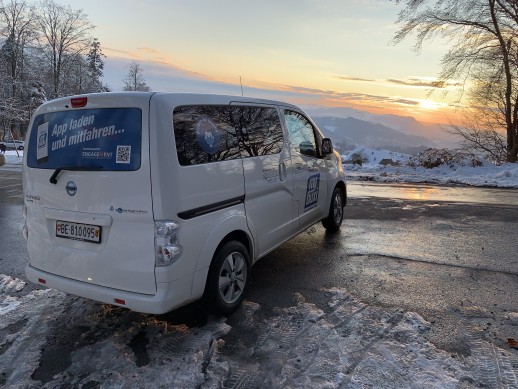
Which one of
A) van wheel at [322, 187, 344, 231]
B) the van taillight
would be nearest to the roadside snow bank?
van wheel at [322, 187, 344, 231]

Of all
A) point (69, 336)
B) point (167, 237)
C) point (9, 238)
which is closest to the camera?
point (167, 237)

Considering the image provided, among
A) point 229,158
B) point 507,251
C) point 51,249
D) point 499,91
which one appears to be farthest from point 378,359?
point 499,91

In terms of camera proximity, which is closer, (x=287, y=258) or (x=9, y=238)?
(x=287, y=258)

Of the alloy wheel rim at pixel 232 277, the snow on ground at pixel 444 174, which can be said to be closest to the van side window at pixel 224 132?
the alloy wheel rim at pixel 232 277

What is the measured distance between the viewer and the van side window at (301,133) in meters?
5.09

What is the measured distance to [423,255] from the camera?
5676 millimetres

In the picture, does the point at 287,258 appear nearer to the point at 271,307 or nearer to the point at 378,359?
the point at 271,307

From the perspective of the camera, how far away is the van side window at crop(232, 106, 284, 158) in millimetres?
4047

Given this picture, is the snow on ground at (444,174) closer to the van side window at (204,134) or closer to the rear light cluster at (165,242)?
the van side window at (204,134)

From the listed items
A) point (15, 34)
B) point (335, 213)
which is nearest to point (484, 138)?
point (335, 213)

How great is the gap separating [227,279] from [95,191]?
143 centimetres

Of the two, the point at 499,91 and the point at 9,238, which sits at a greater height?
the point at 499,91

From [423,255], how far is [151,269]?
411 cm

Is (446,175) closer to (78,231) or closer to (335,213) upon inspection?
(335,213)
